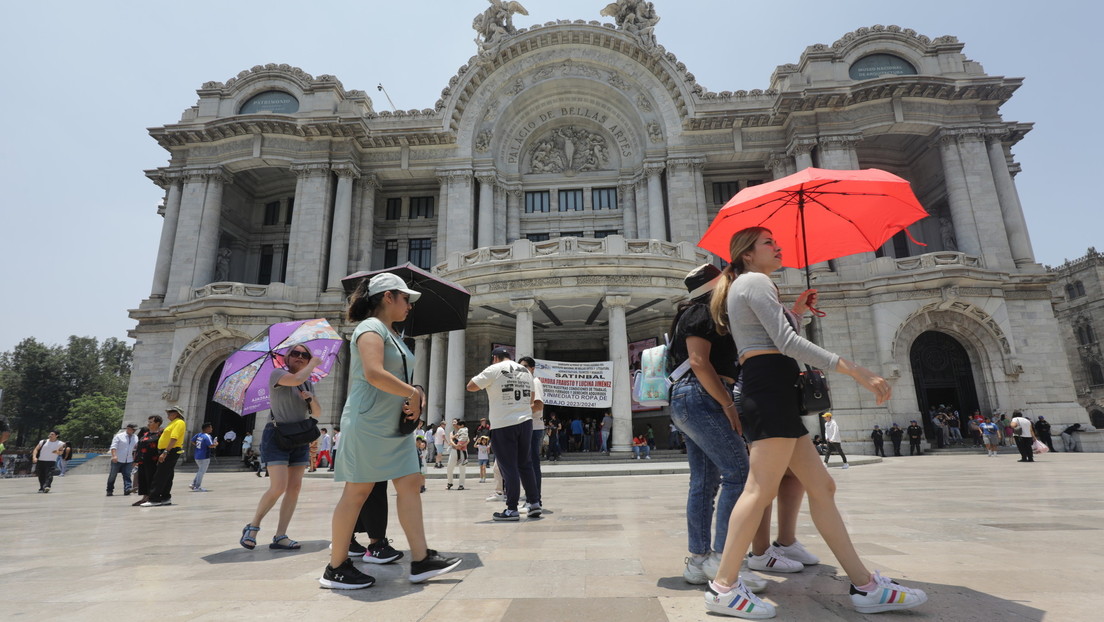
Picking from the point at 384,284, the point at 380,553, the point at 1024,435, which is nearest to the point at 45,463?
the point at 380,553

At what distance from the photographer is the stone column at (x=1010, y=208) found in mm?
24016

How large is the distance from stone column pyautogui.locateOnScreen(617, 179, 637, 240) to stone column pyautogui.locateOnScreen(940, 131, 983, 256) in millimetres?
14944

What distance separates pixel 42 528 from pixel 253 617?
23.0 feet

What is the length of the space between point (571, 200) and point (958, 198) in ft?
61.2

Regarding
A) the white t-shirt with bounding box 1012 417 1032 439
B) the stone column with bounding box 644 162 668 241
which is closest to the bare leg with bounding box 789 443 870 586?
the white t-shirt with bounding box 1012 417 1032 439

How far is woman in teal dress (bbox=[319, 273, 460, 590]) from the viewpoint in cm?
362

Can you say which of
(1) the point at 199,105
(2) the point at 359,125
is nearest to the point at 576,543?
(2) the point at 359,125

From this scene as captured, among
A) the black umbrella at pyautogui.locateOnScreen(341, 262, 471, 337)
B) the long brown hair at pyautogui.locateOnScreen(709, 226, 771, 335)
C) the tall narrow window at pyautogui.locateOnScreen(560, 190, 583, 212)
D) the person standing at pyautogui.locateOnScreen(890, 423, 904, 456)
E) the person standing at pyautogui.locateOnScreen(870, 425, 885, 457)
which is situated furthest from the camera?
the tall narrow window at pyautogui.locateOnScreen(560, 190, 583, 212)

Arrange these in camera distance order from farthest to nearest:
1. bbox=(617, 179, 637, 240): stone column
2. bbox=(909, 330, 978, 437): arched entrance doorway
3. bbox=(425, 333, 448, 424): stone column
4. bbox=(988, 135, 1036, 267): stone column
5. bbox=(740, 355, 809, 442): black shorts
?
bbox=(617, 179, 637, 240): stone column → bbox=(988, 135, 1036, 267): stone column → bbox=(909, 330, 978, 437): arched entrance doorway → bbox=(425, 333, 448, 424): stone column → bbox=(740, 355, 809, 442): black shorts

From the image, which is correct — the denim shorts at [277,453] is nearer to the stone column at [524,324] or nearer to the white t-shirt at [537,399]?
the white t-shirt at [537,399]

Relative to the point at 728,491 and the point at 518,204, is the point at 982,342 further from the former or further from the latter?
the point at 728,491

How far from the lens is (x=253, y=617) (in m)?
2.92

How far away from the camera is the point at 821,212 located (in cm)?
483

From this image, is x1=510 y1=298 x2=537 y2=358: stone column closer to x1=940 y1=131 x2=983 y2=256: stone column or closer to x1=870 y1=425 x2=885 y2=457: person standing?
x1=870 y1=425 x2=885 y2=457: person standing
